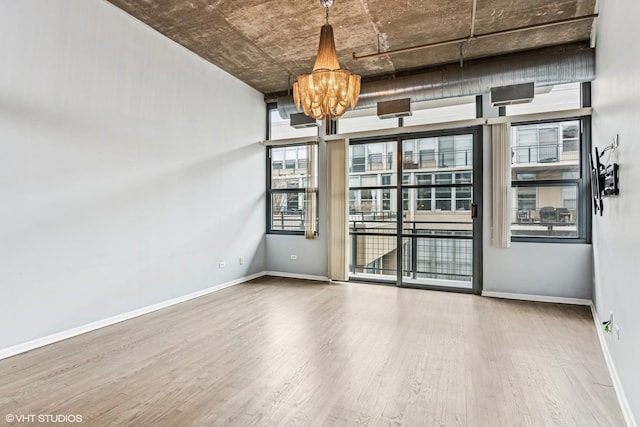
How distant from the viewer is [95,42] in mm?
3664

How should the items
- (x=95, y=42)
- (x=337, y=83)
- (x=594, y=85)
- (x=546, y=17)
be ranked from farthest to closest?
(x=594, y=85) < (x=546, y=17) < (x=95, y=42) < (x=337, y=83)

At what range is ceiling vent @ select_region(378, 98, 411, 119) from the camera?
4902mm

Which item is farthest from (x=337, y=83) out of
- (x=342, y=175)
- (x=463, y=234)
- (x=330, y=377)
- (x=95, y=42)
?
(x=463, y=234)

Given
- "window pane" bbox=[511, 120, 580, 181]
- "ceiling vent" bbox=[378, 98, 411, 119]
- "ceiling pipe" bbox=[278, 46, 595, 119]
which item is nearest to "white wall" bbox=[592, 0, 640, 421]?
"ceiling pipe" bbox=[278, 46, 595, 119]

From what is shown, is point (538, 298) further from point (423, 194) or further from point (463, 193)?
point (423, 194)

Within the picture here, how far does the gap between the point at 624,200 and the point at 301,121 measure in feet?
14.3

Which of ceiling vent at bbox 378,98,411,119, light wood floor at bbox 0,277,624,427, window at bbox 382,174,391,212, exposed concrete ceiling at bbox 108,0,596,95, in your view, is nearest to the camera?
light wood floor at bbox 0,277,624,427

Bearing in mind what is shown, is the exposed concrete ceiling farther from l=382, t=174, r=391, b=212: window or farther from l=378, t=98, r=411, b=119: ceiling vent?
l=382, t=174, r=391, b=212: window

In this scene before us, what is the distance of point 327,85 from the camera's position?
281 cm

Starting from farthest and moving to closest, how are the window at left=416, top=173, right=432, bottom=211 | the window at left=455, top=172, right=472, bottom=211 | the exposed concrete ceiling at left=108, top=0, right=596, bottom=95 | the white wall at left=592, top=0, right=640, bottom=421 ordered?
the window at left=416, top=173, right=432, bottom=211 → the window at left=455, top=172, right=472, bottom=211 → the exposed concrete ceiling at left=108, top=0, right=596, bottom=95 → the white wall at left=592, top=0, right=640, bottom=421

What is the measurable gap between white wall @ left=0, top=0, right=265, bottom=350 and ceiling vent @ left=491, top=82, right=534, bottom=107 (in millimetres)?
4019

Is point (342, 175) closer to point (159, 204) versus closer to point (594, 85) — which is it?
point (159, 204)

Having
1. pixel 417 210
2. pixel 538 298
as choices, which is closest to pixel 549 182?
pixel 538 298

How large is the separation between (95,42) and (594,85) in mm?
5908
